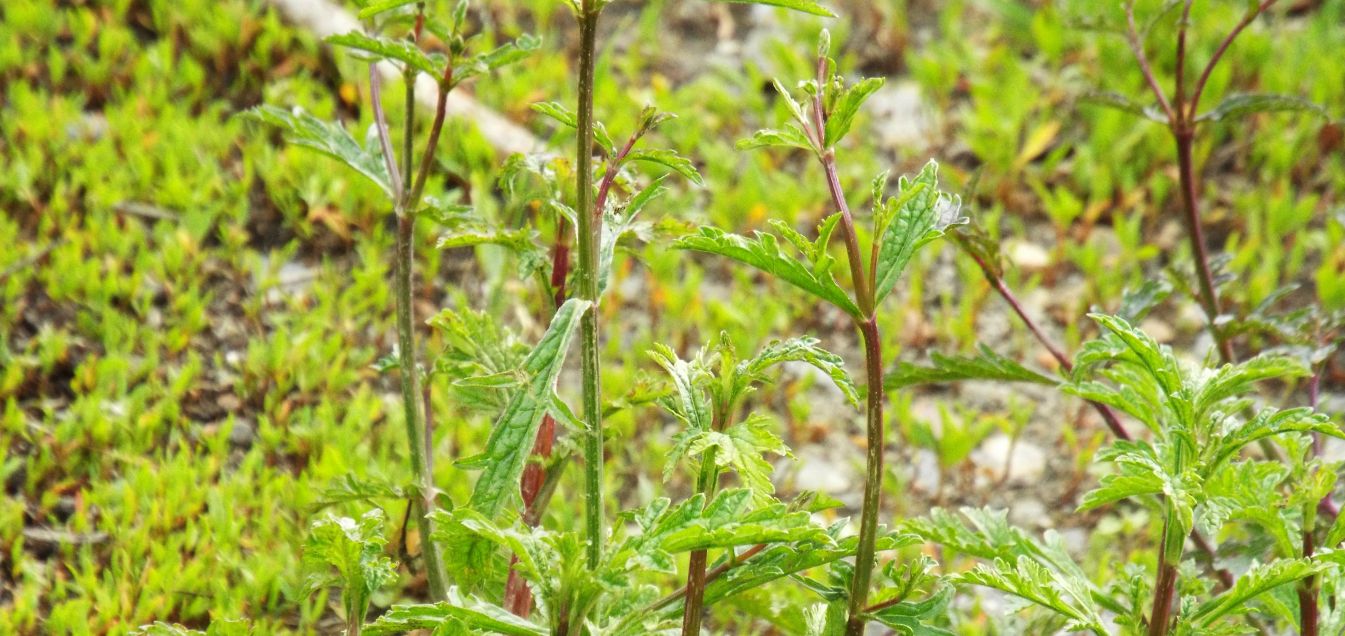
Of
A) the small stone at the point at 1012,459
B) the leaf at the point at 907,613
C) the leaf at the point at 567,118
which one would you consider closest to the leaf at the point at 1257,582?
the leaf at the point at 907,613

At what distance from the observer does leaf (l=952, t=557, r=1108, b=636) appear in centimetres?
174

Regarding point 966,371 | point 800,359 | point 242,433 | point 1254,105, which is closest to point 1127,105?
point 1254,105

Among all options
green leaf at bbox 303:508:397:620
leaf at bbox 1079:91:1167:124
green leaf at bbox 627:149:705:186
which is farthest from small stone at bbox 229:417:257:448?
leaf at bbox 1079:91:1167:124

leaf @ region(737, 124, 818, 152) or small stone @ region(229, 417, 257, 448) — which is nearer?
leaf @ region(737, 124, 818, 152)

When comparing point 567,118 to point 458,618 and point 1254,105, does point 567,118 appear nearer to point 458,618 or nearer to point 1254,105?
point 458,618

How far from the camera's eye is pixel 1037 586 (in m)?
1.74

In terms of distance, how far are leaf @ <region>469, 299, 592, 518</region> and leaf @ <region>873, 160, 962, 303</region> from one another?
436 mm

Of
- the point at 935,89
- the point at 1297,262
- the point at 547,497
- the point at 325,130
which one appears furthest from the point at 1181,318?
the point at 325,130

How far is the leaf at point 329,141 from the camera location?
2.10 meters

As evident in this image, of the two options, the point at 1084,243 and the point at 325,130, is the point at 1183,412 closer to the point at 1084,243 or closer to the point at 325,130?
the point at 325,130

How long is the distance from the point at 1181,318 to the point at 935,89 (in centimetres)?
136

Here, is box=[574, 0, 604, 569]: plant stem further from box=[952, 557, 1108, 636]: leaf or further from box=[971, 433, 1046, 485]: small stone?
box=[971, 433, 1046, 485]: small stone

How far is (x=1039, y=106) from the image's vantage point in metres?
4.65

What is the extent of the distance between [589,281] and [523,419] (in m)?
0.21
